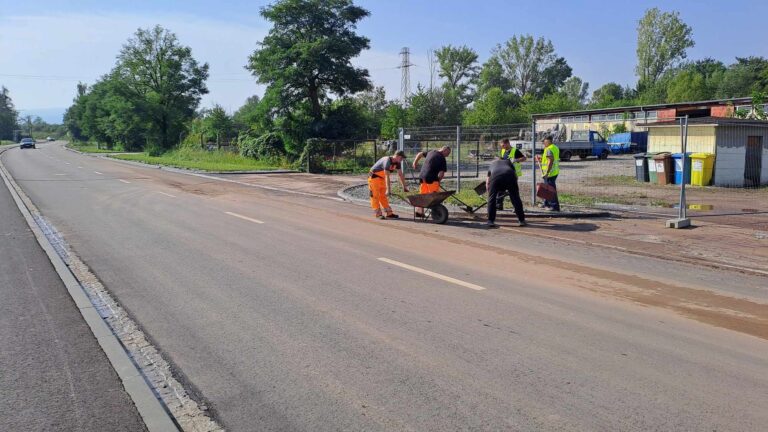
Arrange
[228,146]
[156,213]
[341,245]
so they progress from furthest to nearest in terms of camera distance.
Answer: [228,146] < [156,213] < [341,245]

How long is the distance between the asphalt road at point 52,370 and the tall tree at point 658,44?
85255 mm

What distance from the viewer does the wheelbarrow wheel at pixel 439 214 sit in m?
13.3

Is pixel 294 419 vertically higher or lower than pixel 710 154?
lower

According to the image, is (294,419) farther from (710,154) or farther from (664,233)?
(710,154)

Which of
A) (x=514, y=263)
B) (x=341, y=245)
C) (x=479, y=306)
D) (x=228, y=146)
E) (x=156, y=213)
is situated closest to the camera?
(x=479, y=306)

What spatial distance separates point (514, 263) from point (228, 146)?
37.8 metres

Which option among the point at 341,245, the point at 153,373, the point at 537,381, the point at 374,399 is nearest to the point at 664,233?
the point at 341,245

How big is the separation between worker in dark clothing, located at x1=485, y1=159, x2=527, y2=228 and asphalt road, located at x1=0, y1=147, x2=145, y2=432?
8441mm

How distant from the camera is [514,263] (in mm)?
8883

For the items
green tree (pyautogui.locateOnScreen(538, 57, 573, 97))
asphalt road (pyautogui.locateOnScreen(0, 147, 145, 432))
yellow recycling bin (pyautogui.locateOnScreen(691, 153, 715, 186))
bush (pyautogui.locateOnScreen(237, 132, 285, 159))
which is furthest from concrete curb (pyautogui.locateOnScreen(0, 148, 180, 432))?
green tree (pyautogui.locateOnScreen(538, 57, 573, 97))

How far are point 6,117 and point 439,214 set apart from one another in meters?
161

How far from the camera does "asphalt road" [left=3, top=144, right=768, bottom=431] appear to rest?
13.1 feet

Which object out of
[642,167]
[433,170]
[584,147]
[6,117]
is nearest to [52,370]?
[433,170]

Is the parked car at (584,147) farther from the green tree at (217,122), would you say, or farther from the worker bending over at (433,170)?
the green tree at (217,122)
